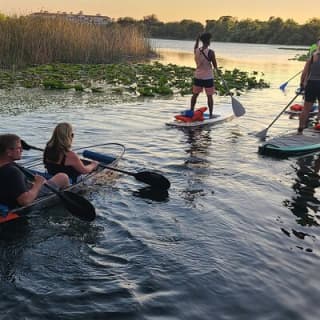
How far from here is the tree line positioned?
3568 inches

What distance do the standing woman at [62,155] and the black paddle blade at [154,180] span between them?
846mm

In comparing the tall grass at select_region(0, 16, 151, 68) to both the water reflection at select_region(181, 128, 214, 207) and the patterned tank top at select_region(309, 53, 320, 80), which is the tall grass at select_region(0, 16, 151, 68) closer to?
the water reflection at select_region(181, 128, 214, 207)

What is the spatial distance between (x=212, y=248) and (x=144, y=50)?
96.3 feet

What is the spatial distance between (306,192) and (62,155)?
11.7ft

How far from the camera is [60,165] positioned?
6078 millimetres

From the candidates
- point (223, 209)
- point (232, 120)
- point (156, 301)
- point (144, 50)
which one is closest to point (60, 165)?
point (223, 209)

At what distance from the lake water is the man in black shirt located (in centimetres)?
39

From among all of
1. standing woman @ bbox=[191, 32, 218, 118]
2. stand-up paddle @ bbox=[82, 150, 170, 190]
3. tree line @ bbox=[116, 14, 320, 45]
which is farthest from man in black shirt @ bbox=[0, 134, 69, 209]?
tree line @ bbox=[116, 14, 320, 45]

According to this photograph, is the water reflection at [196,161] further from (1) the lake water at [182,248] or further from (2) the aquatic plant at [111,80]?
(2) the aquatic plant at [111,80]

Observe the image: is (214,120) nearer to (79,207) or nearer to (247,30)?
(79,207)

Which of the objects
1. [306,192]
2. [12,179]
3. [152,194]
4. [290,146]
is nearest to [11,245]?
[12,179]

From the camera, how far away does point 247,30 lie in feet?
336

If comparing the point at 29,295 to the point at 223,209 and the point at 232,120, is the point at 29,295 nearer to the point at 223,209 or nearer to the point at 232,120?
the point at 223,209

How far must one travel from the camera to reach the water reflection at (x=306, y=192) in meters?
6.15
